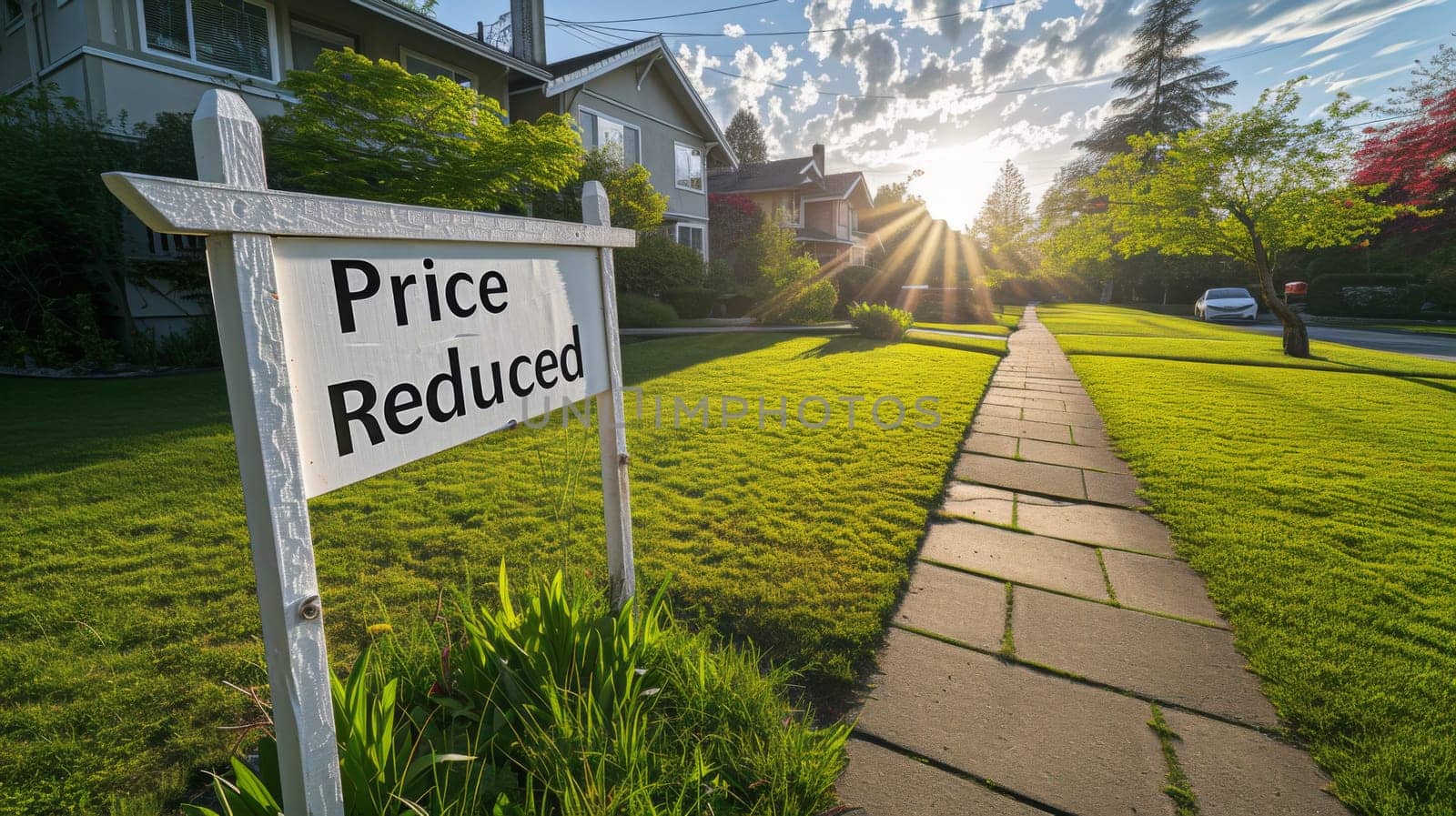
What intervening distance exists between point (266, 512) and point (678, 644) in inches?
53.1

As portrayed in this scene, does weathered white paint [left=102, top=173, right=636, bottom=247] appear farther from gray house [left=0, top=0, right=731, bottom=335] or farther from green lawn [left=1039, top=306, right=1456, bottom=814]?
gray house [left=0, top=0, right=731, bottom=335]

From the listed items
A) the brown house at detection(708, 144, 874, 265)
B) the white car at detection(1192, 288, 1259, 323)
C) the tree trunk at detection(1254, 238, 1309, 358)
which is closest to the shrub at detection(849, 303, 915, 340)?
the tree trunk at detection(1254, 238, 1309, 358)

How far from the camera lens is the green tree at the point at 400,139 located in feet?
26.9

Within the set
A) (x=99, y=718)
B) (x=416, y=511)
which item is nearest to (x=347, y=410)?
(x=99, y=718)

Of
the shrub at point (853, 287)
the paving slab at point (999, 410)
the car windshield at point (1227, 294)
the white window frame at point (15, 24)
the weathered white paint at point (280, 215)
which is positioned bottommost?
the paving slab at point (999, 410)

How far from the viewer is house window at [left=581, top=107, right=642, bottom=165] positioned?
664 inches

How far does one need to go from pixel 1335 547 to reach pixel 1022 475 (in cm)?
→ 163

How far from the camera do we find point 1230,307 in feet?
72.2

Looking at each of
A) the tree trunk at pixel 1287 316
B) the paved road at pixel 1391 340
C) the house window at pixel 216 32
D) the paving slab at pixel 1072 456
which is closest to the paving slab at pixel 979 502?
the paving slab at pixel 1072 456

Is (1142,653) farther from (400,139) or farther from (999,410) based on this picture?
(400,139)

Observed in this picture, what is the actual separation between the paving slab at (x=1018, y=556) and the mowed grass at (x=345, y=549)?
0.18 metres

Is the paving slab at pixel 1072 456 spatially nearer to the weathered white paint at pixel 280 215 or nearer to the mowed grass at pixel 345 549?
the mowed grass at pixel 345 549

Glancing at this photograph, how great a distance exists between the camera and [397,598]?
2.68 metres

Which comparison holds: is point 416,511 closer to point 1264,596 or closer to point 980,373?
point 1264,596
